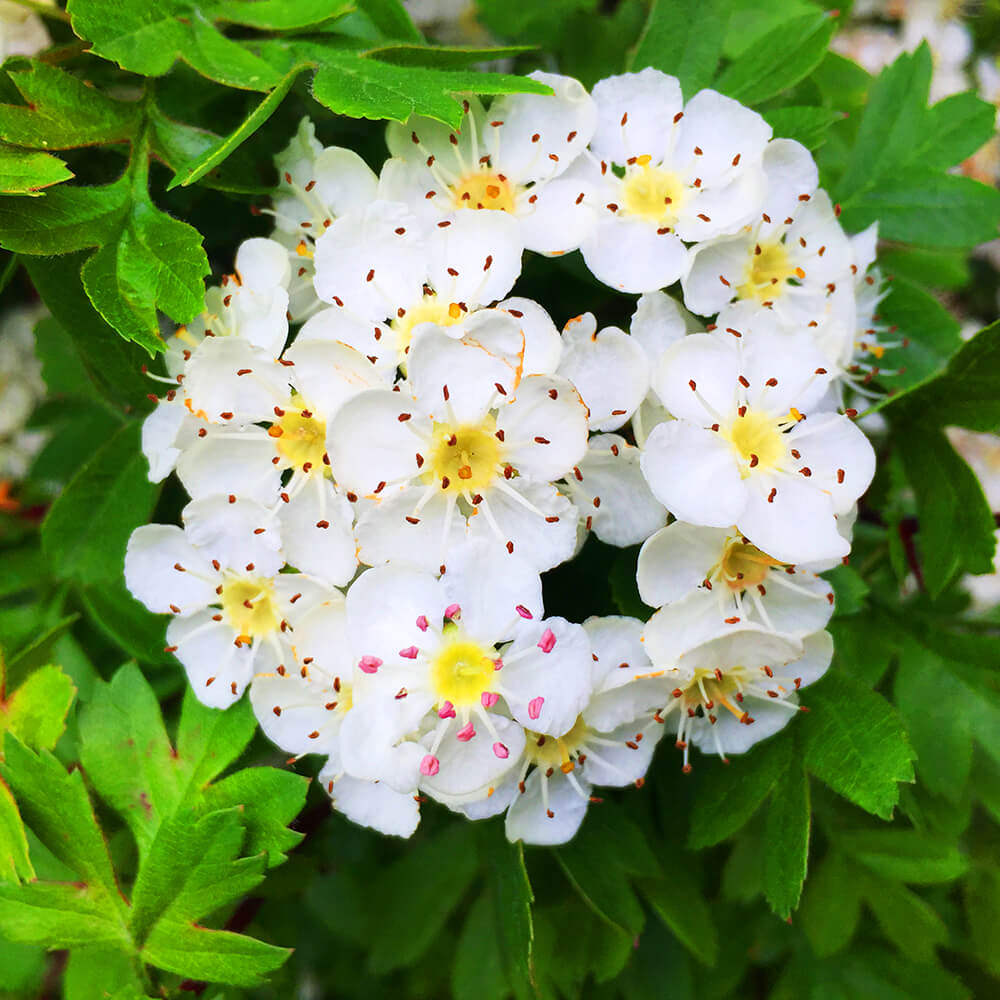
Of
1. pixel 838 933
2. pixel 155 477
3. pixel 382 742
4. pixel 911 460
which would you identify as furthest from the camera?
pixel 838 933

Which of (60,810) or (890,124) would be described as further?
(890,124)

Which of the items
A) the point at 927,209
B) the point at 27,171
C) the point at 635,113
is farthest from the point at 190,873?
the point at 927,209

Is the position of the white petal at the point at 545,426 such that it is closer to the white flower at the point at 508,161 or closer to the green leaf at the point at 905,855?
the white flower at the point at 508,161

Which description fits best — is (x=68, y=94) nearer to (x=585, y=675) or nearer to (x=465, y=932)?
(x=585, y=675)

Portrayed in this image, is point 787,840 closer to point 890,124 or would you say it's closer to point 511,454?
point 511,454

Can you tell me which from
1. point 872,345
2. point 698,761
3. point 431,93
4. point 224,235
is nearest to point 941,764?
point 698,761

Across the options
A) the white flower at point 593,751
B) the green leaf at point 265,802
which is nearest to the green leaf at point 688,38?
the white flower at point 593,751
